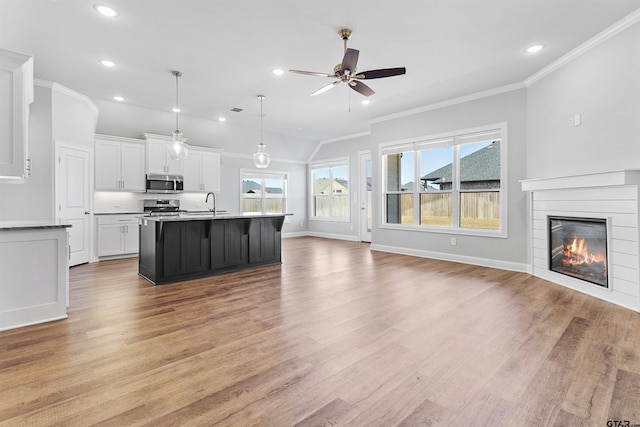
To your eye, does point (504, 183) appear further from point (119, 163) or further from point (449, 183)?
point (119, 163)

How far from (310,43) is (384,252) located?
14.8 feet

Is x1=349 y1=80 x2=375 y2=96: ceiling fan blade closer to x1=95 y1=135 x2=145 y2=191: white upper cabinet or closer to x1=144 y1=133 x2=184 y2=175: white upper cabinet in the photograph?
x1=144 y1=133 x2=184 y2=175: white upper cabinet

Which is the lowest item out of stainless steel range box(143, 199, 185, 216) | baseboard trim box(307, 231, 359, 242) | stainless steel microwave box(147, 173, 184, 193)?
baseboard trim box(307, 231, 359, 242)

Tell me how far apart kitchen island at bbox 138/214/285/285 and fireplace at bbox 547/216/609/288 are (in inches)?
164

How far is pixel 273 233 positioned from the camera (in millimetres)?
5562

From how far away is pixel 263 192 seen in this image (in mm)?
9367

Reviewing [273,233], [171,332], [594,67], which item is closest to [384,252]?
[273,233]

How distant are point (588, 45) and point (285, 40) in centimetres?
356

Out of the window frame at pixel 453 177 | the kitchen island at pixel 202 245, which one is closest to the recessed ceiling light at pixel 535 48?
the window frame at pixel 453 177

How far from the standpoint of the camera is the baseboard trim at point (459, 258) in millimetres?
4961

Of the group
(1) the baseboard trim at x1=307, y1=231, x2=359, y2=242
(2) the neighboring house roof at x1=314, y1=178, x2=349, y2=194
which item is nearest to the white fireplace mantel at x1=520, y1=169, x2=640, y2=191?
(1) the baseboard trim at x1=307, y1=231, x2=359, y2=242

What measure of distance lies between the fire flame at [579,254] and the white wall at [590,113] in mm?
901

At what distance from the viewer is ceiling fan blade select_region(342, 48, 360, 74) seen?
3.00 metres

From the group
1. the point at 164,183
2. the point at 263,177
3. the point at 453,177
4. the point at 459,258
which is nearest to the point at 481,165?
the point at 453,177
